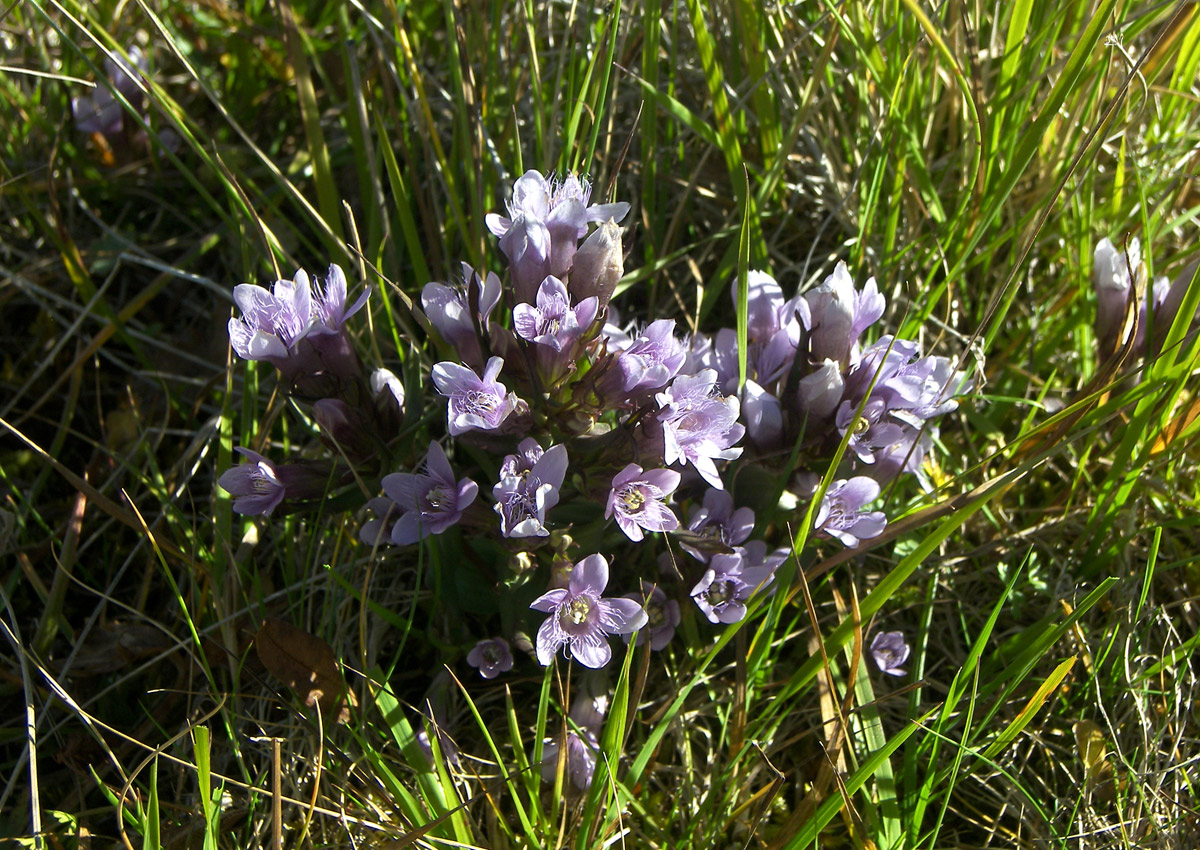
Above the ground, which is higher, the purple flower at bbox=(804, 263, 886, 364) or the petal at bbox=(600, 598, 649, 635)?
the purple flower at bbox=(804, 263, 886, 364)

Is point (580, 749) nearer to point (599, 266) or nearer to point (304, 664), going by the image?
point (304, 664)

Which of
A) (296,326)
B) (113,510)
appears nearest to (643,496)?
(296,326)

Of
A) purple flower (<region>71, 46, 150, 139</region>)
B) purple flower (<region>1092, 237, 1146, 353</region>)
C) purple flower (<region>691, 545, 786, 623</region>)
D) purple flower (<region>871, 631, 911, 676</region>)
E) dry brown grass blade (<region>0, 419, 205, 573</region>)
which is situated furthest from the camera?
purple flower (<region>71, 46, 150, 139</region>)

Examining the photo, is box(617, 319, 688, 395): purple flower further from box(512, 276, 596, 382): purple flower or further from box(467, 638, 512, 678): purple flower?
box(467, 638, 512, 678): purple flower

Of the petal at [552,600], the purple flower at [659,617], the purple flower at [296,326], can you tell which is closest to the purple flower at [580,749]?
the purple flower at [659,617]

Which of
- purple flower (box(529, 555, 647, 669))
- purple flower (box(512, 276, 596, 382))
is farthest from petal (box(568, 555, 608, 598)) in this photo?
purple flower (box(512, 276, 596, 382))

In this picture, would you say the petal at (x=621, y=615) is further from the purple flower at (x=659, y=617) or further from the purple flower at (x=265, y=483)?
the purple flower at (x=265, y=483)

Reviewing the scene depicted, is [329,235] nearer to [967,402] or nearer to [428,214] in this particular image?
[428,214]
